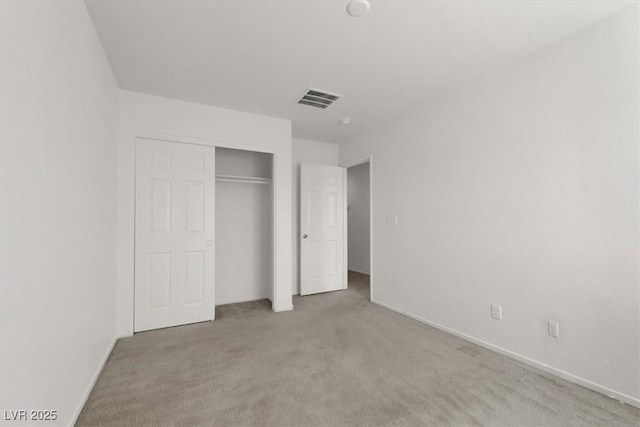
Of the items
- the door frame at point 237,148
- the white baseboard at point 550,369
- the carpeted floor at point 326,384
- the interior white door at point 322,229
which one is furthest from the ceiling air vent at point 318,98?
the white baseboard at point 550,369

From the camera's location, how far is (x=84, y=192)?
184 centimetres

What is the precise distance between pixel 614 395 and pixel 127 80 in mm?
4617

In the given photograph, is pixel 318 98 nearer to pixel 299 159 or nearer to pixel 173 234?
pixel 299 159

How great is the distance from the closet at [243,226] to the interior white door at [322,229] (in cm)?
57

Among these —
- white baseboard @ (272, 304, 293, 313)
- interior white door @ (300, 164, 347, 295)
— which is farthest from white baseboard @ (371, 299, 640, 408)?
interior white door @ (300, 164, 347, 295)

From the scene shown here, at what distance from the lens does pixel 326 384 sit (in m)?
2.04

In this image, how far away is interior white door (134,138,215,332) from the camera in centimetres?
306

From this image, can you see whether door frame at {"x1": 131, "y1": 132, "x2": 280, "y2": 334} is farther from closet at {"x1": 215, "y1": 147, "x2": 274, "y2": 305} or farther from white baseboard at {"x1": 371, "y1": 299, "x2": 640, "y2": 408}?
white baseboard at {"x1": 371, "y1": 299, "x2": 640, "y2": 408}

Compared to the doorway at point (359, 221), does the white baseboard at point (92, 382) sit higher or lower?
lower

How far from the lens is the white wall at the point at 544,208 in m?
1.88

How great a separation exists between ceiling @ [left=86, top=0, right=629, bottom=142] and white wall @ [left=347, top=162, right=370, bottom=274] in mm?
3399

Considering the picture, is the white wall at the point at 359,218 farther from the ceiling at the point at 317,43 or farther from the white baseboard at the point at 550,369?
the ceiling at the point at 317,43

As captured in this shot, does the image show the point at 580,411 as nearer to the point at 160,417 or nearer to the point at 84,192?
the point at 160,417

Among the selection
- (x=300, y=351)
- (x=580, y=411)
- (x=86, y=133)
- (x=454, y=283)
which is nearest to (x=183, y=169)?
(x=86, y=133)
